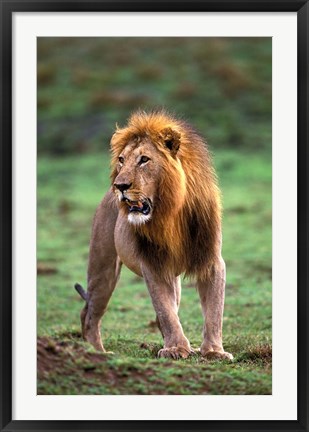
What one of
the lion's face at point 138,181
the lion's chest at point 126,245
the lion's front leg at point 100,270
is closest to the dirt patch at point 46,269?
the lion's front leg at point 100,270

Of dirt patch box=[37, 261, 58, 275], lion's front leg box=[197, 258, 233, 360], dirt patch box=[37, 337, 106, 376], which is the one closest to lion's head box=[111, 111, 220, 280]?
lion's front leg box=[197, 258, 233, 360]

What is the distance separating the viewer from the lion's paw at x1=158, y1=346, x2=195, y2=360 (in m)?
6.14

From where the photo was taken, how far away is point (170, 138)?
612 centimetres

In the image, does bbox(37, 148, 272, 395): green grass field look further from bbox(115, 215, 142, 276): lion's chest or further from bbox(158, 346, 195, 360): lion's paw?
bbox(115, 215, 142, 276): lion's chest

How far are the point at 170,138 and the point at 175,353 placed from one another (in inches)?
54.9

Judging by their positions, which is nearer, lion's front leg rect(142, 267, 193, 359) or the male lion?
the male lion

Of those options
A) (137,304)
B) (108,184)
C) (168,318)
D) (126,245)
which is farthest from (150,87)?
(168,318)

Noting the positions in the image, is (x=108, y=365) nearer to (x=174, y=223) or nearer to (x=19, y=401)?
(x=19, y=401)

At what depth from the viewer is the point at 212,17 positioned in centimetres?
562

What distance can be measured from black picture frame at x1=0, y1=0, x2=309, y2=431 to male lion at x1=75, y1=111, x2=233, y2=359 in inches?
33.6

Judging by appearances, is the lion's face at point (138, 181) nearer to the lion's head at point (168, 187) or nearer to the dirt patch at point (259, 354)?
the lion's head at point (168, 187)

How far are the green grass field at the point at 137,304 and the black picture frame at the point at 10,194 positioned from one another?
9.8 inches

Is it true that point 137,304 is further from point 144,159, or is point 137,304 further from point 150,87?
point 150,87

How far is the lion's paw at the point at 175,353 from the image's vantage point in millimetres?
6145
